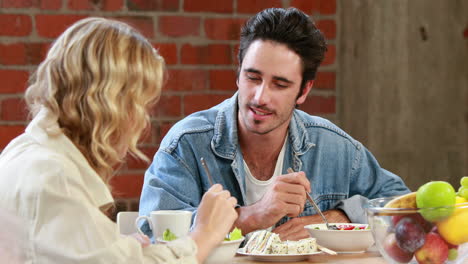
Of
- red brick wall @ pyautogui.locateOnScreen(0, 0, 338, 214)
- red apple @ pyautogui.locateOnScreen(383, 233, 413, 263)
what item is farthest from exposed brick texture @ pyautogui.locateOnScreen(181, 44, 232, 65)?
red apple @ pyautogui.locateOnScreen(383, 233, 413, 263)

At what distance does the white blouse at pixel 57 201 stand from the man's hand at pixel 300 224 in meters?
0.72

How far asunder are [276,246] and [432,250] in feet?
1.20

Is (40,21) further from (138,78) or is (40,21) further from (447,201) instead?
(447,201)

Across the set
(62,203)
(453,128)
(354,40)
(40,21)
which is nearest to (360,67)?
(354,40)

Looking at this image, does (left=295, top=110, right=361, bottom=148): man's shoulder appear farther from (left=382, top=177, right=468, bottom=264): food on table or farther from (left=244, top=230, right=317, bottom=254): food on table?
(left=382, top=177, right=468, bottom=264): food on table

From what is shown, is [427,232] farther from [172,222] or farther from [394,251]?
[172,222]

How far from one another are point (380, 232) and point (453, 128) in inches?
56.6

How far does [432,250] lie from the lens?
1.25 m

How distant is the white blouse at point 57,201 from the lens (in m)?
1.02

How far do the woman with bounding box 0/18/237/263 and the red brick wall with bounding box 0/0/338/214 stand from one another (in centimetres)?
140

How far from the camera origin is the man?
1.97m

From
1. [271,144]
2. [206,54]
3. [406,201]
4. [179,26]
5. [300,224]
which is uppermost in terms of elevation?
[179,26]

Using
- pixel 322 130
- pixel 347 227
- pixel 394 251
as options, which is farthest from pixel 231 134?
pixel 394 251

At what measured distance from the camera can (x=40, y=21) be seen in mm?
2557
